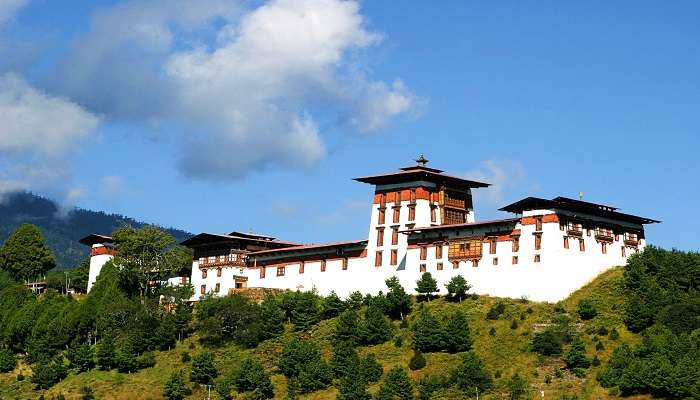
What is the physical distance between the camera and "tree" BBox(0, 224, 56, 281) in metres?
152

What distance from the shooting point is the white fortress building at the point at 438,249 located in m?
110

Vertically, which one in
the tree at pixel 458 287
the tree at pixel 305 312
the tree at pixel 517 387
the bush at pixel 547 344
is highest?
the tree at pixel 458 287

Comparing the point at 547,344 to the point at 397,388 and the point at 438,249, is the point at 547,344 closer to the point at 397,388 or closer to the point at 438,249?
the point at 397,388

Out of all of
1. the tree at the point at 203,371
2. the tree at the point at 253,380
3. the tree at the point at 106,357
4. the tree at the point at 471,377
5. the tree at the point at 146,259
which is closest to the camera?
the tree at the point at 471,377

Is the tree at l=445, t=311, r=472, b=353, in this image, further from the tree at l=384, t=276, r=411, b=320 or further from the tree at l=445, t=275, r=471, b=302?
the tree at l=384, t=276, r=411, b=320

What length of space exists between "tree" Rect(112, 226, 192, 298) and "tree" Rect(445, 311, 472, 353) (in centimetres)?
4237

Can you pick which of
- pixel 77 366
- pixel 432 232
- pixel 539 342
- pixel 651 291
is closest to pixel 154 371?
pixel 77 366

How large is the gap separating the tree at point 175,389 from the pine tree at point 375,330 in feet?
57.6

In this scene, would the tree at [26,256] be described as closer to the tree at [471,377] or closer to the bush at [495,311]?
the bush at [495,311]

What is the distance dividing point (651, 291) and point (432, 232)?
25.3m

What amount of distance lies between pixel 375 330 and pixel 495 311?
11527mm

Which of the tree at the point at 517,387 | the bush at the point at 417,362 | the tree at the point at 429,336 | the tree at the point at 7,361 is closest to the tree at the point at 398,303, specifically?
the tree at the point at 429,336

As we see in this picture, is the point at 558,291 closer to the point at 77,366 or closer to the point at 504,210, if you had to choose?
the point at 504,210

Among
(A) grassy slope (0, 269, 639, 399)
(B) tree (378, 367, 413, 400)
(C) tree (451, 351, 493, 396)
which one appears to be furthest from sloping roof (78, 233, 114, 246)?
(C) tree (451, 351, 493, 396)
